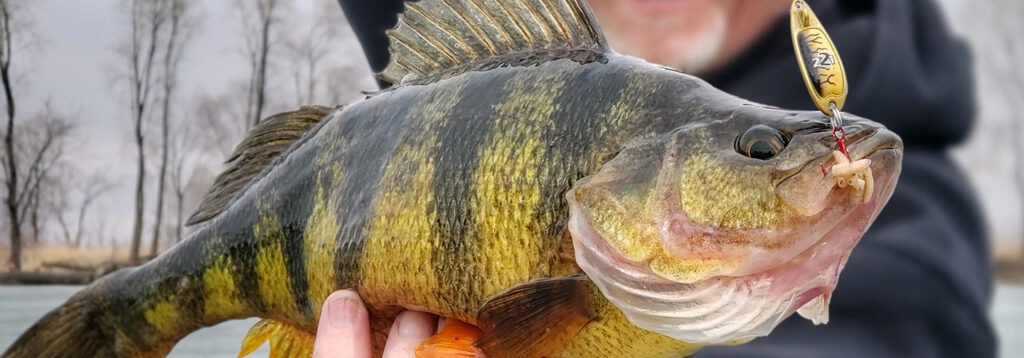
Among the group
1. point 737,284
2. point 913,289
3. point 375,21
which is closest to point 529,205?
point 737,284

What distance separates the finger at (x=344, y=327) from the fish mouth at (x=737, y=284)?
27cm

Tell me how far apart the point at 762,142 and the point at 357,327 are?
43 centimetres

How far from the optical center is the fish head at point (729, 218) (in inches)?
19.8

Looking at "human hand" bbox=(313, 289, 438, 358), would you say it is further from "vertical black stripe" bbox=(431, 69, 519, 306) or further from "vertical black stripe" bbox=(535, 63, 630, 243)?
"vertical black stripe" bbox=(535, 63, 630, 243)

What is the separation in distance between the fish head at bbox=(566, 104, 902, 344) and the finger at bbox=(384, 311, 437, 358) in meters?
0.23

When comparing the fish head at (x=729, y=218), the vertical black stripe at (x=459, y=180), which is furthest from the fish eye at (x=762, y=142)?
the vertical black stripe at (x=459, y=180)

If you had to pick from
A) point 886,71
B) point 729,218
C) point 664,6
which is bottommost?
point 886,71

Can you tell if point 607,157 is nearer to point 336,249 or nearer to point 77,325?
point 336,249

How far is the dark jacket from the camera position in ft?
5.06

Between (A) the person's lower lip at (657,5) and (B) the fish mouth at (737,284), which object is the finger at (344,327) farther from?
(A) the person's lower lip at (657,5)

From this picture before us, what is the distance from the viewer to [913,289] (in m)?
1.57

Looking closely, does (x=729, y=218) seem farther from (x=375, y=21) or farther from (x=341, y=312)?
(x=375, y=21)

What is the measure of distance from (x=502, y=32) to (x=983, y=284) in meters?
1.55

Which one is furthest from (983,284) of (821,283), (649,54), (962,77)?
(821,283)
